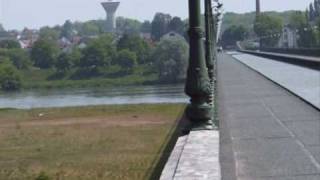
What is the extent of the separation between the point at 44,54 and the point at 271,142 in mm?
165446

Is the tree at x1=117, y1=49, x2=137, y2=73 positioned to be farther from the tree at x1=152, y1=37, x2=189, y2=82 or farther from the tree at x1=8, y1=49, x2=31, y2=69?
the tree at x1=8, y1=49, x2=31, y2=69

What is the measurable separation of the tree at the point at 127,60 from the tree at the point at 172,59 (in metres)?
25.8

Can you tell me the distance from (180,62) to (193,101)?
345 ft

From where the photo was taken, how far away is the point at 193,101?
9.46 meters

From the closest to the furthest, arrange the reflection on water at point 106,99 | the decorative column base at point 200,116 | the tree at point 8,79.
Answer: the decorative column base at point 200,116
the reflection on water at point 106,99
the tree at point 8,79

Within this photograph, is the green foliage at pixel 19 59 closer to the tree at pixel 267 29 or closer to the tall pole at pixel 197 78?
the tree at pixel 267 29

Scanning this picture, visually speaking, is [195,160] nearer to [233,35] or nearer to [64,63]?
[64,63]

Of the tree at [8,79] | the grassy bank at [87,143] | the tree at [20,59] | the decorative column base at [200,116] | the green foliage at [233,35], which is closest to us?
the decorative column base at [200,116]

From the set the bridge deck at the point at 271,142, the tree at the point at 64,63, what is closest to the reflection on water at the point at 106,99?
the bridge deck at the point at 271,142

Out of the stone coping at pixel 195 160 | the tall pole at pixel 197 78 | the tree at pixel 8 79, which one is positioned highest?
the tall pole at pixel 197 78

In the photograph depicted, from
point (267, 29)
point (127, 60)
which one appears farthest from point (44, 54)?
point (267, 29)

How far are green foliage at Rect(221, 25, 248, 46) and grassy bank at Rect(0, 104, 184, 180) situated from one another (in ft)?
375

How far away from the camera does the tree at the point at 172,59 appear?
370 feet

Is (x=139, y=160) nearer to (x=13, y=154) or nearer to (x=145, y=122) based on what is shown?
(x=13, y=154)
